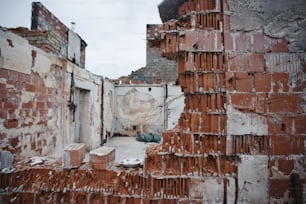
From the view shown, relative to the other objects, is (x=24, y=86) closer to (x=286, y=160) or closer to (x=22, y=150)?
(x=22, y=150)

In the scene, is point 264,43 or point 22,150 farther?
point 22,150

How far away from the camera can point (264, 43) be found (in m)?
1.27

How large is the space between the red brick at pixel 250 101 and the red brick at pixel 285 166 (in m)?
0.36

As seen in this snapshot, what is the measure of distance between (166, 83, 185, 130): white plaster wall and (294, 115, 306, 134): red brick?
599 centimetres

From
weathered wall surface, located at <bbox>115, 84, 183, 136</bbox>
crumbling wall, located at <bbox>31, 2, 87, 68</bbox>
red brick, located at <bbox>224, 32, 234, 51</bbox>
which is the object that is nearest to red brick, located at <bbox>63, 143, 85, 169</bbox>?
red brick, located at <bbox>224, 32, 234, 51</bbox>

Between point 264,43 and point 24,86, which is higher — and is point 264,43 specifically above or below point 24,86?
above

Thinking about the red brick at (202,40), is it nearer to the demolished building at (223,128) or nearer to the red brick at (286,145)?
the demolished building at (223,128)

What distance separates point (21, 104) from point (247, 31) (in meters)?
2.70

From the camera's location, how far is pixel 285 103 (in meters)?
1.23

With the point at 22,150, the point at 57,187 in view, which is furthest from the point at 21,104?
the point at 57,187

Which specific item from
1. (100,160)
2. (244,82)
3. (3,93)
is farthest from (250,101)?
(3,93)

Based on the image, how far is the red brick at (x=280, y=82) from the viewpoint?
124cm

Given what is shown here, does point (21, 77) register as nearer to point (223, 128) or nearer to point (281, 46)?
point (223, 128)

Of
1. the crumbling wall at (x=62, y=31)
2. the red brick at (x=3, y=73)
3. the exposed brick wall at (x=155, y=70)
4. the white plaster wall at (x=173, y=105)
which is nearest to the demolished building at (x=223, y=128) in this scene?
the red brick at (x=3, y=73)
